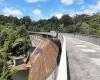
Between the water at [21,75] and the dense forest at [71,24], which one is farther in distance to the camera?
the dense forest at [71,24]

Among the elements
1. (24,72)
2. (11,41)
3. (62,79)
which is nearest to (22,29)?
(11,41)

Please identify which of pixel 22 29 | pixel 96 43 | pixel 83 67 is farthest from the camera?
pixel 22 29

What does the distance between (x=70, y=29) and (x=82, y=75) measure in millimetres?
104262

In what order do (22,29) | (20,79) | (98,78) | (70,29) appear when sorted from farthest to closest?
1. (70,29)
2. (22,29)
3. (20,79)
4. (98,78)

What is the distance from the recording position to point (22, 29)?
328ft

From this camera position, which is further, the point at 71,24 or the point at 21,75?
the point at 71,24

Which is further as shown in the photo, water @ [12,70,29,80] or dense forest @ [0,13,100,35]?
dense forest @ [0,13,100,35]

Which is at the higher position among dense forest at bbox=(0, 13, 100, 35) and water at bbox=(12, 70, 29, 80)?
dense forest at bbox=(0, 13, 100, 35)

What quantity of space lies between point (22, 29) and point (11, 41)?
1674 centimetres

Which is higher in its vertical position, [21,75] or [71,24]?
[71,24]

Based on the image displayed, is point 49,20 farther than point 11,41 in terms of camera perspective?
Yes

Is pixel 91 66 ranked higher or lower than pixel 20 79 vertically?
higher

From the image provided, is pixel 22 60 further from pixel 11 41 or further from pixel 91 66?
pixel 91 66

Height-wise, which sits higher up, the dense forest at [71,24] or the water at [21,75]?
the dense forest at [71,24]
